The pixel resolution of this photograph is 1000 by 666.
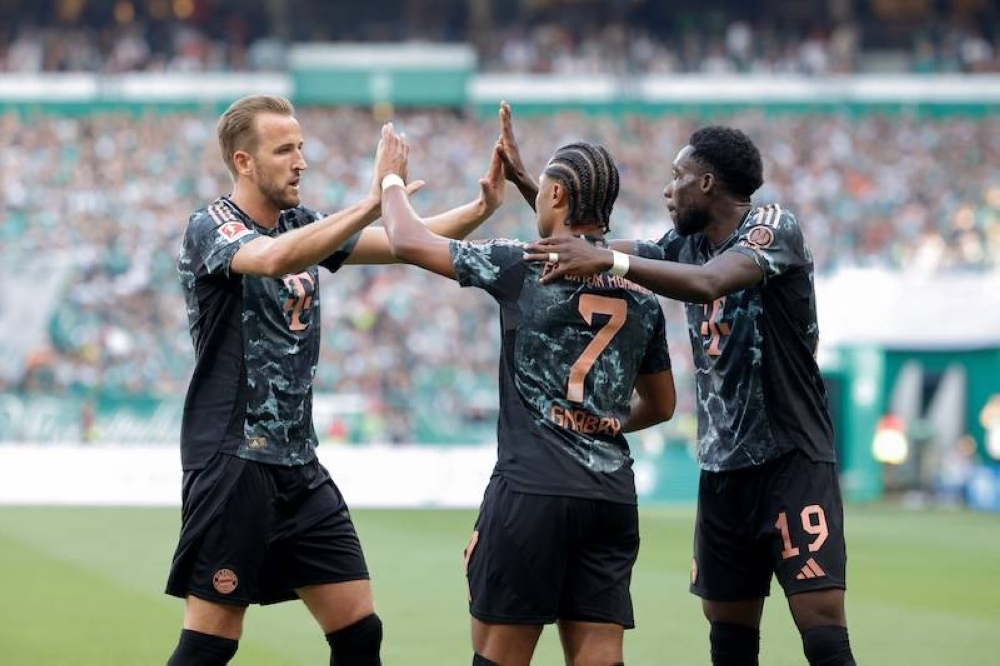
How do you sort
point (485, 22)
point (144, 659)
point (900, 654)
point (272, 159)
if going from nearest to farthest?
point (272, 159), point (144, 659), point (900, 654), point (485, 22)

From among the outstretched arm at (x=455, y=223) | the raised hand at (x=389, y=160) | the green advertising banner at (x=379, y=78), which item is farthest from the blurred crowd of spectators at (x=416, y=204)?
the raised hand at (x=389, y=160)

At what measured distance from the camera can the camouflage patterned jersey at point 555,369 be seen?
5.05m

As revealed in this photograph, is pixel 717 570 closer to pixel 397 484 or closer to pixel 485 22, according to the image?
pixel 397 484

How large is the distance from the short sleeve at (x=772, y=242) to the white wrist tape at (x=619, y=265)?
67 cm

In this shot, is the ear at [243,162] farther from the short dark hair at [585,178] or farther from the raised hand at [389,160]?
the short dark hair at [585,178]

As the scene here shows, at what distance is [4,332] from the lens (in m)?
28.4

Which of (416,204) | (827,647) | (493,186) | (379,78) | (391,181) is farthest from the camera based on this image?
(379,78)

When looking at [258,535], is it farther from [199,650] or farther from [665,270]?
[665,270]

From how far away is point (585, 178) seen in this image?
200 inches

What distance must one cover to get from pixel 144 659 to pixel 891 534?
43.7 feet

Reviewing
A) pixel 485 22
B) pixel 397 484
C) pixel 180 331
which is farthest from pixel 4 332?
pixel 485 22

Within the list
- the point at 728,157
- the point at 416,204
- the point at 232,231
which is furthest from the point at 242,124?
the point at 416,204

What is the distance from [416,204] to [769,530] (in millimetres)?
29402

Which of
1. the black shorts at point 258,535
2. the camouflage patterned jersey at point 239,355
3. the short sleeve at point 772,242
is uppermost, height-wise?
the short sleeve at point 772,242
